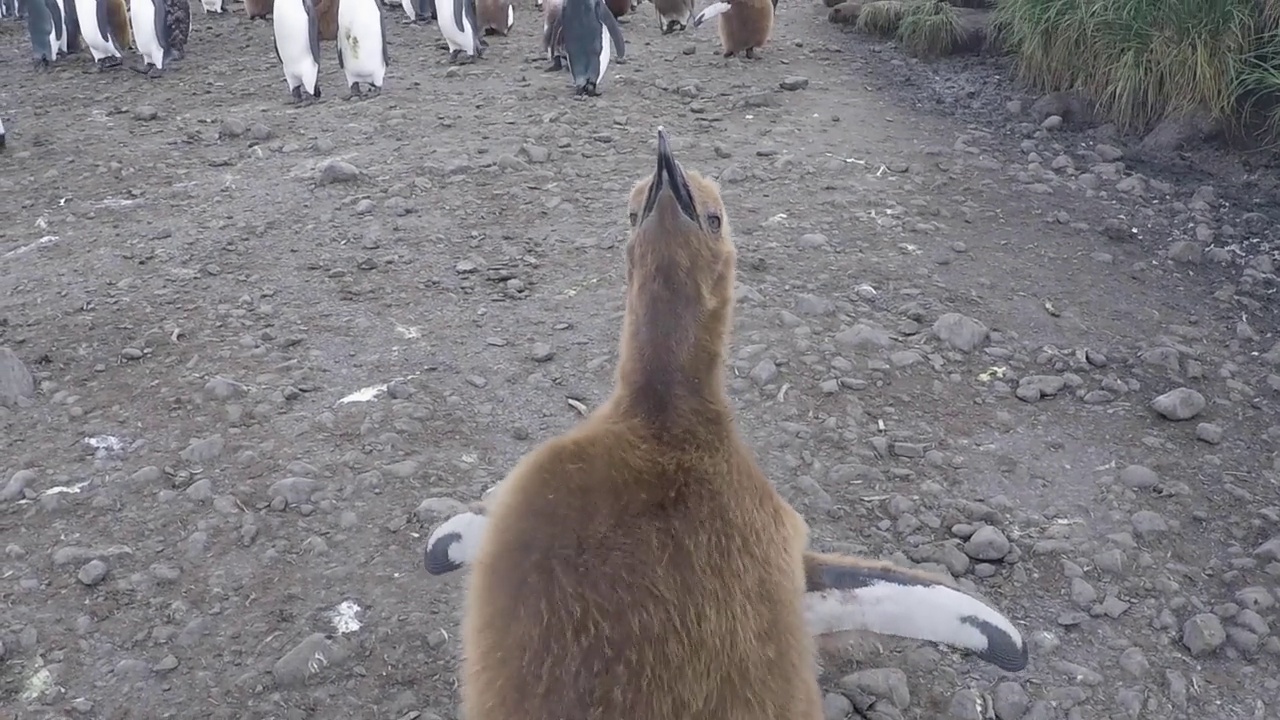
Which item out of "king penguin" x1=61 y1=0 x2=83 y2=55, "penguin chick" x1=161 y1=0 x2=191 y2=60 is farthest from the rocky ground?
"king penguin" x1=61 y1=0 x2=83 y2=55

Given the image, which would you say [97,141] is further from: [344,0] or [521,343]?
[521,343]

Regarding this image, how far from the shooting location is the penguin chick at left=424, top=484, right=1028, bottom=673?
5.49 feet

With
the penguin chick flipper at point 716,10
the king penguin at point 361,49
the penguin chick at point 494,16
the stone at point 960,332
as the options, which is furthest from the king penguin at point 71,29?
the stone at point 960,332

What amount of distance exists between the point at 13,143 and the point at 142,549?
→ 14.4ft

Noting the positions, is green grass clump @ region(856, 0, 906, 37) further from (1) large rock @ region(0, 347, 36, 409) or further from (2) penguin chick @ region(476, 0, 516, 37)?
(1) large rock @ region(0, 347, 36, 409)

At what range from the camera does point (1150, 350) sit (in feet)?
10.2

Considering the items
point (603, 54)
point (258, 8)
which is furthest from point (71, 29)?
point (603, 54)

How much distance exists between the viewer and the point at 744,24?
23.1 feet

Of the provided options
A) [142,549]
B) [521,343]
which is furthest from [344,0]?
[142,549]

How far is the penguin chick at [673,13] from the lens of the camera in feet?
27.2

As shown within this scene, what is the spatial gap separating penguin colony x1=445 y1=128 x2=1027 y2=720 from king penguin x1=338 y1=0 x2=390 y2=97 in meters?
5.85

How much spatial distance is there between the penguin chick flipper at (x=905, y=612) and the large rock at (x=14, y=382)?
7.98 ft

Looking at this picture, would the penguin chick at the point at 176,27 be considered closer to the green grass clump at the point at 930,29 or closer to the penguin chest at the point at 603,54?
the penguin chest at the point at 603,54

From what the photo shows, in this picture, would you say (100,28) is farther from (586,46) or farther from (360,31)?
(586,46)
